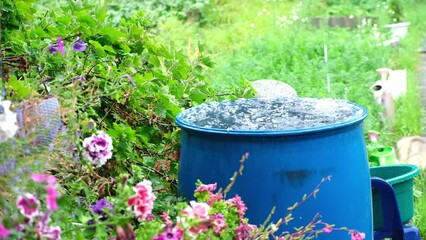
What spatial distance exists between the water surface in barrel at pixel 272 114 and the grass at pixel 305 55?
152cm

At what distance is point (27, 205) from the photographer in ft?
4.80

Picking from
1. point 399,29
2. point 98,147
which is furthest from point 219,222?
point 399,29

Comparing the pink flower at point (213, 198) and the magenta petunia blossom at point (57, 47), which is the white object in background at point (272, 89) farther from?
the pink flower at point (213, 198)

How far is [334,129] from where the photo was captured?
2170 mm

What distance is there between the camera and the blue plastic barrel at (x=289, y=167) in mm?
→ 2133

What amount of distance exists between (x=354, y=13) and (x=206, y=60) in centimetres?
734

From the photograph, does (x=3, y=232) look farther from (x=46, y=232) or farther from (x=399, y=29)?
(x=399, y=29)

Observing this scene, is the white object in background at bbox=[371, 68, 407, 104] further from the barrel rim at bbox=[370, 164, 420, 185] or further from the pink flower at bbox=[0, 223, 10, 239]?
the pink flower at bbox=[0, 223, 10, 239]

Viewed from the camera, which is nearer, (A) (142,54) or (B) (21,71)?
(B) (21,71)

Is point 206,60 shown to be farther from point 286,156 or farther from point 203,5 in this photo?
point 203,5

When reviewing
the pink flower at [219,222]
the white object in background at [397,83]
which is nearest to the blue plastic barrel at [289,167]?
the pink flower at [219,222]

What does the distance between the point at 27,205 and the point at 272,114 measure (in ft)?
3.53

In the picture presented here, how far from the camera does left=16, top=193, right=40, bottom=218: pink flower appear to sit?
1.46 meters

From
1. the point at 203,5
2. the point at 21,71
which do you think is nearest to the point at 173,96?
the point at 21,71
